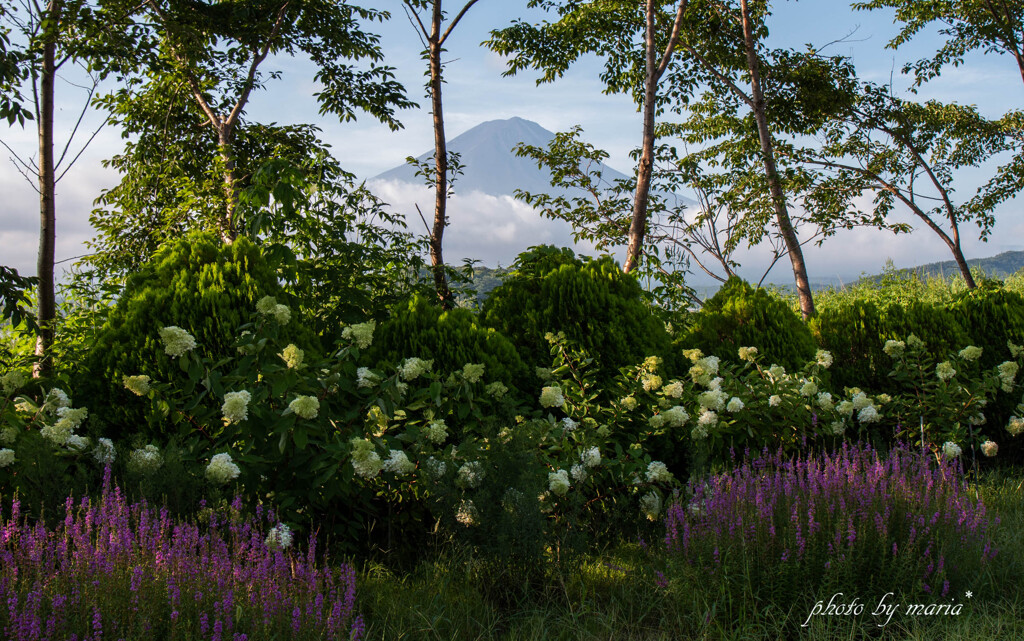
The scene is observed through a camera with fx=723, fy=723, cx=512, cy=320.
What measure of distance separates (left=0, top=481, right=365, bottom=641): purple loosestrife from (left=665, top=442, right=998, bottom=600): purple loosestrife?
1492mm

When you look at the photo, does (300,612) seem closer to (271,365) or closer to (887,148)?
(271,365)

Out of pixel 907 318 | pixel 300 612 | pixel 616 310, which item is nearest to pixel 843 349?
pixel 907 318

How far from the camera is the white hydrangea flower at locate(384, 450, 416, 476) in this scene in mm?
3154

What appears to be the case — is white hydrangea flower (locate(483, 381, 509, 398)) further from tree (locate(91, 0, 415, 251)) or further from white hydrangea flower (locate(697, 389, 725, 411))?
tree (locate(91, 0, 415, 251))

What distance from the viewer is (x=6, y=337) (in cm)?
748

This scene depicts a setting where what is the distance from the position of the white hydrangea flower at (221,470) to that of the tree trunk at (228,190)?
2434 mm

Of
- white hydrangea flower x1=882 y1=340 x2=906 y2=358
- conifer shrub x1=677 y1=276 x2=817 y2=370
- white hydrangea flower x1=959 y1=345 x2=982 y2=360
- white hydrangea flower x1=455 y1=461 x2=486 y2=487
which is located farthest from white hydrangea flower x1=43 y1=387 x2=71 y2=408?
white hydrangea flower x1=959 y1=345 x2=982 y2=360

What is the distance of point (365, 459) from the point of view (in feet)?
9.95

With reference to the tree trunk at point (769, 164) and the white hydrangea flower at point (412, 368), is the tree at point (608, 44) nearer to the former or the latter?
the tree trunk at point (769, 164)

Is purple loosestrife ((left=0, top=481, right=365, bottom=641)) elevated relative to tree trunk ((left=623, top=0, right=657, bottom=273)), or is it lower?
lower

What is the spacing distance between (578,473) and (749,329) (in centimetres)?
258

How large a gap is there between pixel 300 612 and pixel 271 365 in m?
1.30

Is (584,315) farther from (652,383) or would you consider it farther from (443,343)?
(443,343)

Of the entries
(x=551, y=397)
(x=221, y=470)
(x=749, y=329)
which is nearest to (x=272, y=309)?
(x=221, y=470)
